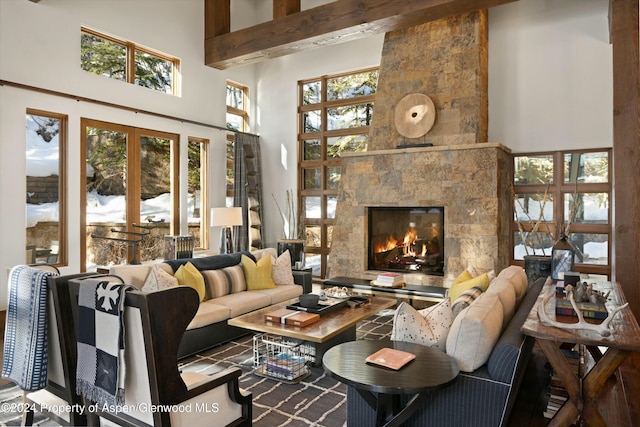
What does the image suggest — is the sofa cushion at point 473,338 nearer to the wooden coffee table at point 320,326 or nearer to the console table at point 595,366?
the console table at point 595,366

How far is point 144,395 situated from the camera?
175cm

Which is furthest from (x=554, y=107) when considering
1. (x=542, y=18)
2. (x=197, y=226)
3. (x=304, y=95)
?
(x=197, y=226)

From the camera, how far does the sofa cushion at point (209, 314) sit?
376cm

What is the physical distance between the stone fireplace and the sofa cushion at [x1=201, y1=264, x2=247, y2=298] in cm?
198

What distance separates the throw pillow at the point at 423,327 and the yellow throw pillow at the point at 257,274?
2.69 metres

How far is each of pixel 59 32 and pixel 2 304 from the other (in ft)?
10.6

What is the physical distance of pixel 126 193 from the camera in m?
6.01

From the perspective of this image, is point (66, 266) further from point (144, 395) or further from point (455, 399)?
point (455, 399)

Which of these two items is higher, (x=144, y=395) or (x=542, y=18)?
(x=542, y=18)

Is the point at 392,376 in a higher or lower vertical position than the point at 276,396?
higher

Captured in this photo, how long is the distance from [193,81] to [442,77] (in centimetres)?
385

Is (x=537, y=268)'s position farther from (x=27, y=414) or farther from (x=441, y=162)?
(x=27, y=414)

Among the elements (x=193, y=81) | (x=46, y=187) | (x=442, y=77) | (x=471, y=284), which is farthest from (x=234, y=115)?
(x=471, y=284)

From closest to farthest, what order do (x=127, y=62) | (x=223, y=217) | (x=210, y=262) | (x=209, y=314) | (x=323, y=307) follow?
1. (x=323, y=307)
2. (x=209, y=314)
3. (x=210, y=262)
4. (x=127, y=62)
5. (x=223, y=217)
